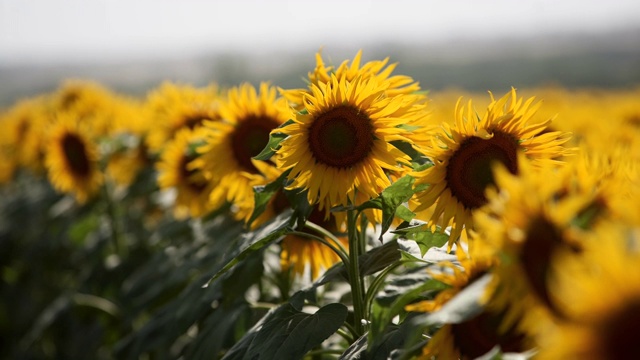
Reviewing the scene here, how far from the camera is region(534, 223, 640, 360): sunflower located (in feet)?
2.61

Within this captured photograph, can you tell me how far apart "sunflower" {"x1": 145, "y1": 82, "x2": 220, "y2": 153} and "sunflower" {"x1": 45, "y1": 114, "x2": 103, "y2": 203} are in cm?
37

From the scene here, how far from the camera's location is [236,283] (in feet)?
7.50

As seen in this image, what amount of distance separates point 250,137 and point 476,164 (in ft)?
3.57

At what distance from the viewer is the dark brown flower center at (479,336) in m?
1.26

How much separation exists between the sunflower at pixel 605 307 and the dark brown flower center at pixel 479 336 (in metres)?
0.43

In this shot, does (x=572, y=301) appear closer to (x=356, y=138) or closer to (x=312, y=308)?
(x=356, y=138)

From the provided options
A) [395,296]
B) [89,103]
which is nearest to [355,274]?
[395,296]

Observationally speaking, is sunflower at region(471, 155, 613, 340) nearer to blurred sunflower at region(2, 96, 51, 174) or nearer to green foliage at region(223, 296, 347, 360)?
green foliage at region(223, 296, 347, 360)

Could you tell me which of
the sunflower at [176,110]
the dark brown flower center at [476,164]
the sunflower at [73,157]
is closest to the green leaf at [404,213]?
the dark brown flower center at [476,164]

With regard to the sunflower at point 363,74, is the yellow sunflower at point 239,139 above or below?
below

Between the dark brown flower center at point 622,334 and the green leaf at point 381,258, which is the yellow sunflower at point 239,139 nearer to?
the green leaf at point 381,258

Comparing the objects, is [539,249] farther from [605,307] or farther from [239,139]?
[239,139]

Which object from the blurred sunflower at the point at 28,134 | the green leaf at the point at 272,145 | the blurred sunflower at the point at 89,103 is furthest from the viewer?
the blurred sunflower at the point at 28,134

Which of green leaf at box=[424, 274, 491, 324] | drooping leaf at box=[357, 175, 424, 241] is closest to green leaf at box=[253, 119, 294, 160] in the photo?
drooping leaf at box=[357, 175, 424, 241]
